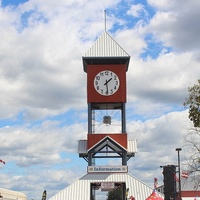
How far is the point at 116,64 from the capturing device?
190ft

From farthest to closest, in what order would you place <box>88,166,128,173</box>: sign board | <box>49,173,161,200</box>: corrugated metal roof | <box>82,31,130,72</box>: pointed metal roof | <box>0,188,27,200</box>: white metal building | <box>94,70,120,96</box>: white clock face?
<box>82,31,130,72</box>: pointed metal roof, <box>94,70,120,96</box>: white clock face, <box>88,166,128,173</box>: sign board, <box>49,173,161,200</box>: corrugated metal roof, <box>0,188,27,200</box>: white metal building

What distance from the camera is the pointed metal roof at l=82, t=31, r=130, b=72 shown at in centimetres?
5730

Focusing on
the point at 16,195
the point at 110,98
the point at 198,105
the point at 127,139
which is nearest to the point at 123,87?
the point at 110,98

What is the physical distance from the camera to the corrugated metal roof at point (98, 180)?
5091 cm

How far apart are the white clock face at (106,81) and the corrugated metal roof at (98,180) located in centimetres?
1008

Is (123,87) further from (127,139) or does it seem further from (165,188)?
(165,188)

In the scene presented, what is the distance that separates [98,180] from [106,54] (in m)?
14.7

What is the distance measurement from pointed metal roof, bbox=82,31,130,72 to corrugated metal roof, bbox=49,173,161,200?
1333 cm

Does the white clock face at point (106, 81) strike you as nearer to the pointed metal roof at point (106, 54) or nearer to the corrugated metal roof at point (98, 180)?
the pointed metal roof at point (106, 54)

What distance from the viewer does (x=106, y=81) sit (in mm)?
57406

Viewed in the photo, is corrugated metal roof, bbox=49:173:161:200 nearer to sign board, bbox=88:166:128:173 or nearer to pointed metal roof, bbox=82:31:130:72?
sign board, bbox=88:166:128:173

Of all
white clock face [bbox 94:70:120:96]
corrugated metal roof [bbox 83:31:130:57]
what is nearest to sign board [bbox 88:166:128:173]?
white clock face [bbox 94:70:120:96]

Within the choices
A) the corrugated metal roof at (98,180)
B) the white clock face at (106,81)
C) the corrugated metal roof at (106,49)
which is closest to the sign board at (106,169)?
the corrugated metal roof at (98,180)

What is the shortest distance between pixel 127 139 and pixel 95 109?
559 cm
